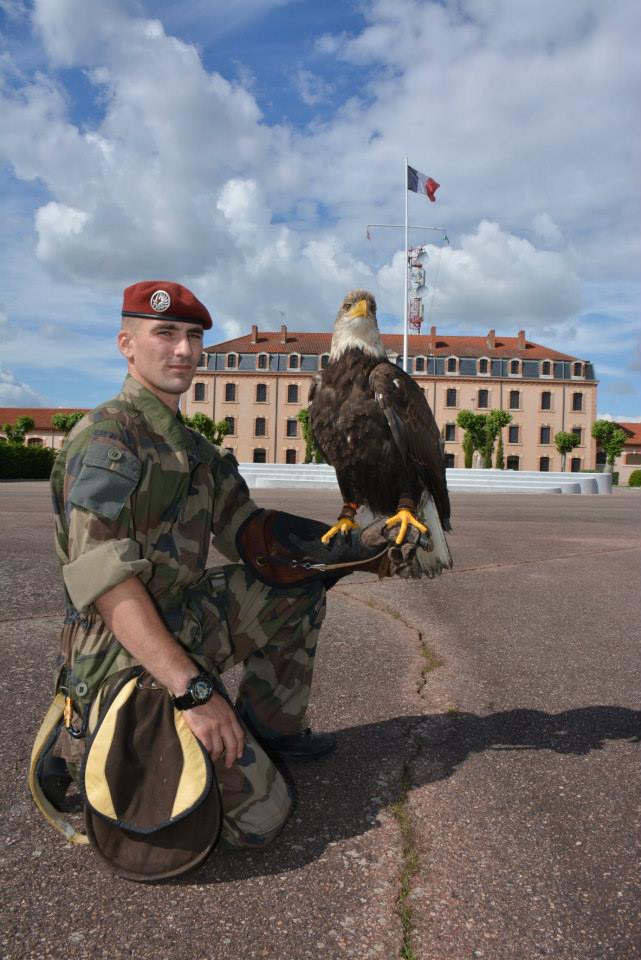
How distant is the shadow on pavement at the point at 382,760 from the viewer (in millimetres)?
2089

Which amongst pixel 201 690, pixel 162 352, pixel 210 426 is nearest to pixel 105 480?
pixel 162 352

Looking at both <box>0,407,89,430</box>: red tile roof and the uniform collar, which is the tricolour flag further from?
<box>0,407,89,430</box>: red tile roof

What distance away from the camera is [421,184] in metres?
28.8

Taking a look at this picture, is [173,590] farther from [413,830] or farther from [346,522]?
[346,522]

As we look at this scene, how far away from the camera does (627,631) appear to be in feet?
15.9

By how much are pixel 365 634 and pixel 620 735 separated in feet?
6.07

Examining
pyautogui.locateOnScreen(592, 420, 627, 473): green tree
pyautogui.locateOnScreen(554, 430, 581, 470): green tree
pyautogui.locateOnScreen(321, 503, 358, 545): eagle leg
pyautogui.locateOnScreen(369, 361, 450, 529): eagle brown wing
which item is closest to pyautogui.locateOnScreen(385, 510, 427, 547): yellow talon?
pyautogui.locateOnScreen(321, 503, 358, 545): eagle leg

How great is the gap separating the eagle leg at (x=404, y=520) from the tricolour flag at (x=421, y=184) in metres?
27.4

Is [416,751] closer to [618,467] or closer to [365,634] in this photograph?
[365,634]

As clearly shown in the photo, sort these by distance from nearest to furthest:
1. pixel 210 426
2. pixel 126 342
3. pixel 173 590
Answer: pixel 173 590 < pixel 126 342 < pixel 210 426

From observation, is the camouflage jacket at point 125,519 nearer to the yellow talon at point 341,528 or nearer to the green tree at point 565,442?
the yellow talon at point 341,528

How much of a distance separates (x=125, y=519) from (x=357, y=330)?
1.95 m

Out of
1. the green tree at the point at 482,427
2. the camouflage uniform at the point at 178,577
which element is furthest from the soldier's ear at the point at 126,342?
the green tree at the point at 482,427

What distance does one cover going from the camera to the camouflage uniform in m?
2.07
